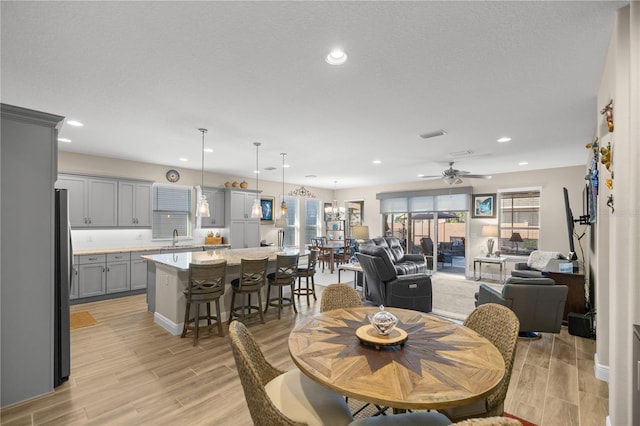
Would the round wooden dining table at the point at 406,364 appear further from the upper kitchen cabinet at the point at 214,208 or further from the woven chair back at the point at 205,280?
the upper kitchen cabinet at the point at 214,208

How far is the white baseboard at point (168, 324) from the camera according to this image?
3.72 metres

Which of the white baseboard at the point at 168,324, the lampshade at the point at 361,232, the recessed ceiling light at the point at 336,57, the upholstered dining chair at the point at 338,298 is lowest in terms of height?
the white baseboard at the point at 168,324

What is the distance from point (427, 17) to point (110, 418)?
3.59m

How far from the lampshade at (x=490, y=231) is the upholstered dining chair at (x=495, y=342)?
6025 millimetres

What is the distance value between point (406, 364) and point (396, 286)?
3.30 meters

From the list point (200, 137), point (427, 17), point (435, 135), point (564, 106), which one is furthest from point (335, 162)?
point (427, 17)

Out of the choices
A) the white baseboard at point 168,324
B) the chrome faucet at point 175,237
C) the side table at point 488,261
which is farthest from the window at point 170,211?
the side table at point 488,261

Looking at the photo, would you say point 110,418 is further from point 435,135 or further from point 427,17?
point 435,135

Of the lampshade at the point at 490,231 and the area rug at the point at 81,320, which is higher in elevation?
the lampshade at the point at 490,231

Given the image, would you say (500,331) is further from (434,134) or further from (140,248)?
(140,248)

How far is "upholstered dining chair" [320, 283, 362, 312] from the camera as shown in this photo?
8.39 ft

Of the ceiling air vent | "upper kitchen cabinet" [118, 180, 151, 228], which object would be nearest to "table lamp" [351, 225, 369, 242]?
the ceiling air vent

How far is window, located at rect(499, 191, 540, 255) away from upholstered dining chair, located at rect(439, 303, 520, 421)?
20.6 feet

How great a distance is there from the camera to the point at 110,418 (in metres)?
2.16
